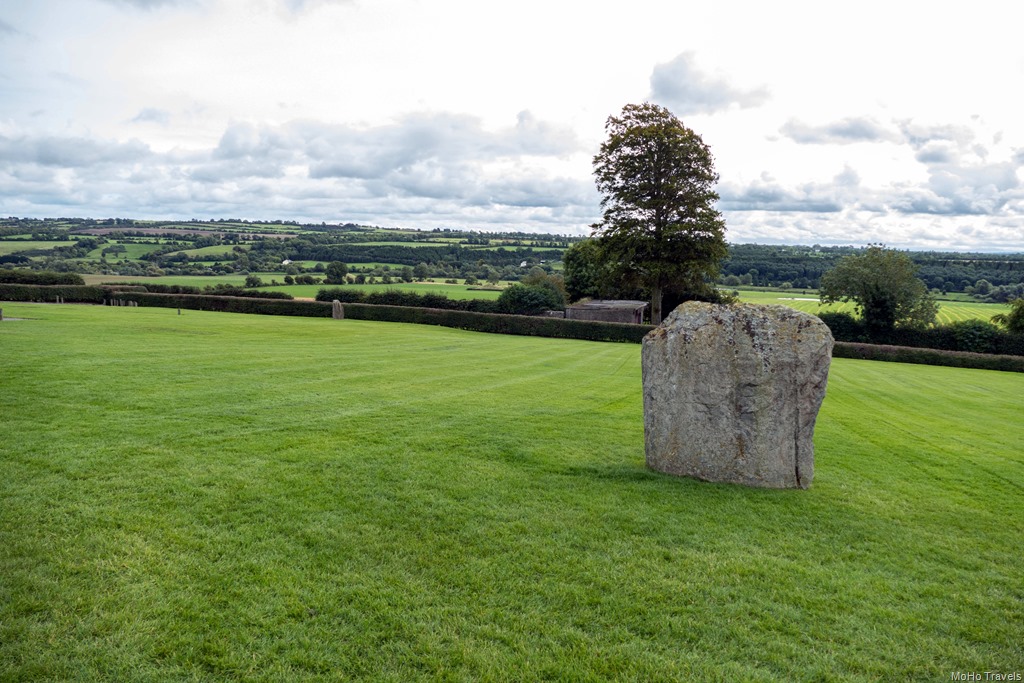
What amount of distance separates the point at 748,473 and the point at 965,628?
3.73m

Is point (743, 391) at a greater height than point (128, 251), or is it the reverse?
point (128, 251)

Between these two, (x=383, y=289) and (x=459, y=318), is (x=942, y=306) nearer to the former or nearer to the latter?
(x=459, y=318)

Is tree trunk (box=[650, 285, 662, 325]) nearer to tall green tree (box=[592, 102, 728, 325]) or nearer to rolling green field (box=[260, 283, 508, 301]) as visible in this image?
tall green tree (box=[592, 102, 728, 325])

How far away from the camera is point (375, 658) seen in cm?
446

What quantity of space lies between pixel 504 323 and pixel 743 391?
37325 mm

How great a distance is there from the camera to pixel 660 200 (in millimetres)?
45469

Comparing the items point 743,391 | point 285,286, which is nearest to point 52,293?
point 285,286

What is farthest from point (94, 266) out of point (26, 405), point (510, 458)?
point (510, 458)

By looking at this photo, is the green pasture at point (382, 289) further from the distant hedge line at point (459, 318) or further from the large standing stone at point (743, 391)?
the large standing stone at point (743, 391)

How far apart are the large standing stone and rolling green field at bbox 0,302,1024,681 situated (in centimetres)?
52

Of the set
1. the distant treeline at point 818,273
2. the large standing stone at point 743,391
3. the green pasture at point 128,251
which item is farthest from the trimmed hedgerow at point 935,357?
the green pasture at point 128,251

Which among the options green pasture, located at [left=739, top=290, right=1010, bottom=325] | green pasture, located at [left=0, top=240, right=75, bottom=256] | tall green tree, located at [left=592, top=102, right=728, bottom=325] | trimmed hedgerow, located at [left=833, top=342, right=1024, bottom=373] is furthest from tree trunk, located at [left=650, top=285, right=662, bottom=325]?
A: green pasture, located at [left=0, top=240, right=75, bottom=256]

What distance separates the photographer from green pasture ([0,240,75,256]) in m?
101

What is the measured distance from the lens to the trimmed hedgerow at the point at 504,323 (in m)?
42.5
